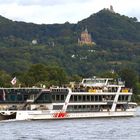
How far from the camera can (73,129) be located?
85500mm

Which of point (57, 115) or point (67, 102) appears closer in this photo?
point (57, 115)

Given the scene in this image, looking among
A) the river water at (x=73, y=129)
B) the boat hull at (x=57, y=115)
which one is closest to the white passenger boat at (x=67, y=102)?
the boat hull at (x=57, y=115)

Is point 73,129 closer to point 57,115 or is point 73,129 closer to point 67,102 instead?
point 57,115

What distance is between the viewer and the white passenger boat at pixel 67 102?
3851 inches

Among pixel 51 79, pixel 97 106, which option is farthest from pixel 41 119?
pixel 51 79

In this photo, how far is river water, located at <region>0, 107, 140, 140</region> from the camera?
7688 cm

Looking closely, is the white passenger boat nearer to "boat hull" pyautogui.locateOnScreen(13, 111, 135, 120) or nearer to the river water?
"boat hull" pyautogui.locateOnScreen(13, 111, 135, 120)

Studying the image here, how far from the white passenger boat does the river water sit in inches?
85.5

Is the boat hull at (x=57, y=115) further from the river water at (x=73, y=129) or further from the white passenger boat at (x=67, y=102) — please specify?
the river water at (x=73, y=129)

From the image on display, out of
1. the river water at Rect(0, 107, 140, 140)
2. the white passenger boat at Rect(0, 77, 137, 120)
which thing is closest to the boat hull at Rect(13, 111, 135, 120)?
the white passenger boat at Rect(0, 77, 137, 120)

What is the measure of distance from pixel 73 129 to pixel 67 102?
14614 millimetres

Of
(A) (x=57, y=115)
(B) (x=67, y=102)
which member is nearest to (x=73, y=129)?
(A) (x=57, y=115)

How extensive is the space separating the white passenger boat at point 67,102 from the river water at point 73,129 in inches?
85.5

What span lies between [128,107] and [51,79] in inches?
2085
